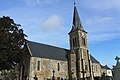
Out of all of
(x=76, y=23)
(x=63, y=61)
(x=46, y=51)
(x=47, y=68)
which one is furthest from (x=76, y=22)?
(x=47, y=68)

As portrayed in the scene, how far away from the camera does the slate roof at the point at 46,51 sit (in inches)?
1613

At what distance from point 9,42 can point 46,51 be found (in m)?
17.1

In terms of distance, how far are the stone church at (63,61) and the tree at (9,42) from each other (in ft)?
27.7

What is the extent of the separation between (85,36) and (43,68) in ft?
60.4

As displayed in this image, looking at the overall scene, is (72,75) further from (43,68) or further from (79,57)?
(43,68)

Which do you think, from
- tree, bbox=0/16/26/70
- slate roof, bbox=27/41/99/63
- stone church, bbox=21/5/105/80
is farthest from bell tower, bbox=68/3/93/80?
tree, bbox=0/16/26/70

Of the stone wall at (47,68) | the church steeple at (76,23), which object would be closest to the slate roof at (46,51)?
the stone wall at (47,68)

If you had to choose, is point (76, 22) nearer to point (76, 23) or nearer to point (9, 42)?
point (76, 23)

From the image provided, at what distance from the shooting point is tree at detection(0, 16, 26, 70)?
27094 millimetres

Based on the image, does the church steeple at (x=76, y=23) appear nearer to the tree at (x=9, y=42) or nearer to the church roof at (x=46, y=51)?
the church roof at (x=46, y=51)

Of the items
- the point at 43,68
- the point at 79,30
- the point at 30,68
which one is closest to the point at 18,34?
the point at 30,68

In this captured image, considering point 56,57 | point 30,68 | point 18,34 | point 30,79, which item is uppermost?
point 18,34

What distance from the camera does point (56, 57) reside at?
45.0m

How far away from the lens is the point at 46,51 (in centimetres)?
4450
